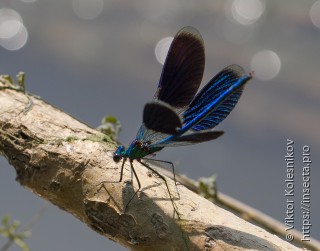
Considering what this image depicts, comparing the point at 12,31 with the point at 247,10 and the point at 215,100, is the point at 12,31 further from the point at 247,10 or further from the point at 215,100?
the point at 215,100

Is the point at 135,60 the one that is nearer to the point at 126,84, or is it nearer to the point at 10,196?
the point at 126,84

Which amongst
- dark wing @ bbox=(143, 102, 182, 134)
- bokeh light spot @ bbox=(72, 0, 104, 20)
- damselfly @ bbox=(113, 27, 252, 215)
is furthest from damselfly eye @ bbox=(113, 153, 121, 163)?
bokeh light spot @ bbox=(72, 0, 104, 20)

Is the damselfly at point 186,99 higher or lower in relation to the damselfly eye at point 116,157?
higher

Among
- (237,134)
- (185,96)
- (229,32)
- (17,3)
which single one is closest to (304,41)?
(229,32)

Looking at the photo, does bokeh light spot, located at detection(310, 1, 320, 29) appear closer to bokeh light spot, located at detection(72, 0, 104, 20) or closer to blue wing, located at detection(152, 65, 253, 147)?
bokeh light spot, located at detection(72, 0, 104, 20)

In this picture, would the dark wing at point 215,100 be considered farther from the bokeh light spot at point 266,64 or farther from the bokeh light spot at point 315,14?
the bokeh light spot at point 315,14

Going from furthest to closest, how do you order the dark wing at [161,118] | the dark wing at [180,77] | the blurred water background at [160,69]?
1. the blurred water background at [160,69]
2. the dark wing at [180,77]
3. the dark wing at [161,118]

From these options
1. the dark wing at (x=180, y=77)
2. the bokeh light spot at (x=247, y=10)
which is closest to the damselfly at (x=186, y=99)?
the dark wing at (x=180, y=77)
